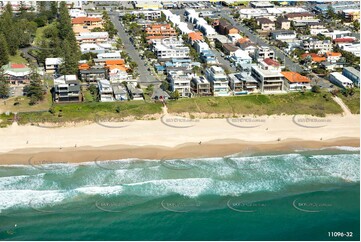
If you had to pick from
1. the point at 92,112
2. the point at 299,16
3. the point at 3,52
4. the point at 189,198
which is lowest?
the point at 189,198

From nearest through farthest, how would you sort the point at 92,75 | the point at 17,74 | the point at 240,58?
the point at 17,74, the point at 92,75, the point at 240,58

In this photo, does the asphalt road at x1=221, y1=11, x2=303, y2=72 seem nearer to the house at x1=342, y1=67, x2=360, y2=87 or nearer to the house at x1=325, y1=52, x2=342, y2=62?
the house at x1=325, y1=52, x2=342, y2=62

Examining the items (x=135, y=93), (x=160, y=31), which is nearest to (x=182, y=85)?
(x=135, y=93)

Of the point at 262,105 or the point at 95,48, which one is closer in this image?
the point at 262,105

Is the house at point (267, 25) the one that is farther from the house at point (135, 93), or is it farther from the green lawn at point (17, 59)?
the green lawn at point (17, 59)

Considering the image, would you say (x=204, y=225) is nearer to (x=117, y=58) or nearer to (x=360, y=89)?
(x=360, y=89)

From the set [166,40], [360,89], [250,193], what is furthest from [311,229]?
[166,40]

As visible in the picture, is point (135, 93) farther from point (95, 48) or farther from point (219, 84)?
point (95, 48)
